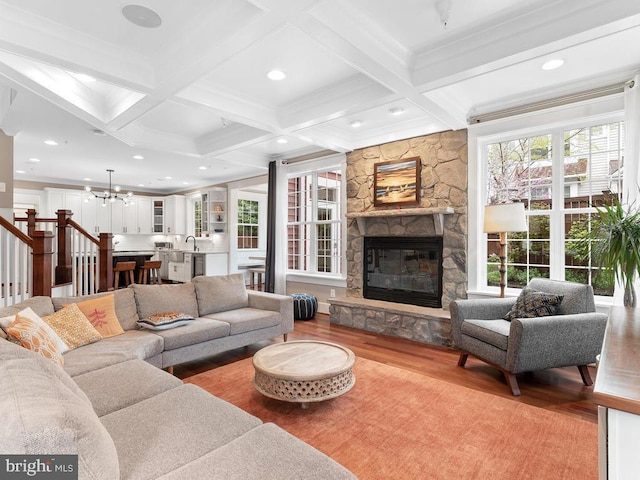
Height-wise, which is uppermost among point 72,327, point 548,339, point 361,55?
point 361,55

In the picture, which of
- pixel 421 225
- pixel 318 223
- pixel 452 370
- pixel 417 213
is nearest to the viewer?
pixel 452 370

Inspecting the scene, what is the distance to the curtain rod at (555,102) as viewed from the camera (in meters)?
3.14

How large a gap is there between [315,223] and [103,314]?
11.7ft

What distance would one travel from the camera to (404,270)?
468cm

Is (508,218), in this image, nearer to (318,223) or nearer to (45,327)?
(318,223)

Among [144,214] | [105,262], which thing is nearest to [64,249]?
[105,262]

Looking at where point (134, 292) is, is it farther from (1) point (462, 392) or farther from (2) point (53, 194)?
(2) point (53, 194)

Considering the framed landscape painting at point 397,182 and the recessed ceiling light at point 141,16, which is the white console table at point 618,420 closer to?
the recessed ceiling light at point 141,16

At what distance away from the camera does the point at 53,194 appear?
8.02 m

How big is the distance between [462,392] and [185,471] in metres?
2.22

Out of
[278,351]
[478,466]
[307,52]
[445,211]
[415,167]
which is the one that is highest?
[307,52]

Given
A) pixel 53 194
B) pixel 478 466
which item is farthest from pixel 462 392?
pixel 53 194

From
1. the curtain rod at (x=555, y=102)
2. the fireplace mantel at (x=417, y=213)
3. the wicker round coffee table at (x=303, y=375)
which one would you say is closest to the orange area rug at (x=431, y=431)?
the wicker round coffee table at (x=303, y=375)

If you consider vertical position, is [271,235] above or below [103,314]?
above
